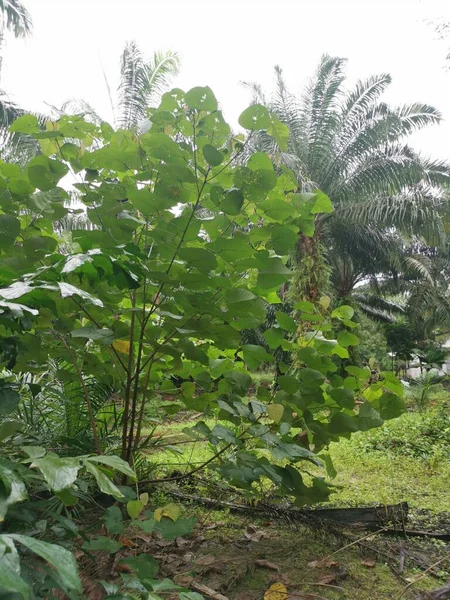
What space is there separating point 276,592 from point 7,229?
103 centimetres

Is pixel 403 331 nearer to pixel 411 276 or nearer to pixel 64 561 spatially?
pixel 411 276

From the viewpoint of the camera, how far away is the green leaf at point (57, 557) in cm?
35

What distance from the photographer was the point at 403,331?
58.9 feet

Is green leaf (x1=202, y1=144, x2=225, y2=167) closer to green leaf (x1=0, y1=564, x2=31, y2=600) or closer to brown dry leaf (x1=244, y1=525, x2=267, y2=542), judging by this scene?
green leaf (x1=0, y1=564, x2=31, y2=600)

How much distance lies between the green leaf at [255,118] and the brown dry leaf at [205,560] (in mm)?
1155

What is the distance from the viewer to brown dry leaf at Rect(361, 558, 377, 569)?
1255 mm

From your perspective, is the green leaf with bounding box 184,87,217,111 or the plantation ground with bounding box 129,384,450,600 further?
the plantation ground with bounding box 129,384,450,600

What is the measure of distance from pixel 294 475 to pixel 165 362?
465mm

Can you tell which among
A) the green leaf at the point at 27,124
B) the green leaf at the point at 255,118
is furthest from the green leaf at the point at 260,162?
the green leaf at the point at 27,124

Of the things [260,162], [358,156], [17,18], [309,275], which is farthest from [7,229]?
[17,18]

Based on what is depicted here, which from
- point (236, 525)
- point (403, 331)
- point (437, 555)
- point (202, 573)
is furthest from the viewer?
point (403, 331)

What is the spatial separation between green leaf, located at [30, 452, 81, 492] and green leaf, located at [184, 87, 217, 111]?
68 cm

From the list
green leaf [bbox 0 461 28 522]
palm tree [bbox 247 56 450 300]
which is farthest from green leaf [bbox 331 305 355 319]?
palm tree [bbox 247 56 450 300]

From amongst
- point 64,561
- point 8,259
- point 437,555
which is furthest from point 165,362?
point 437,555
